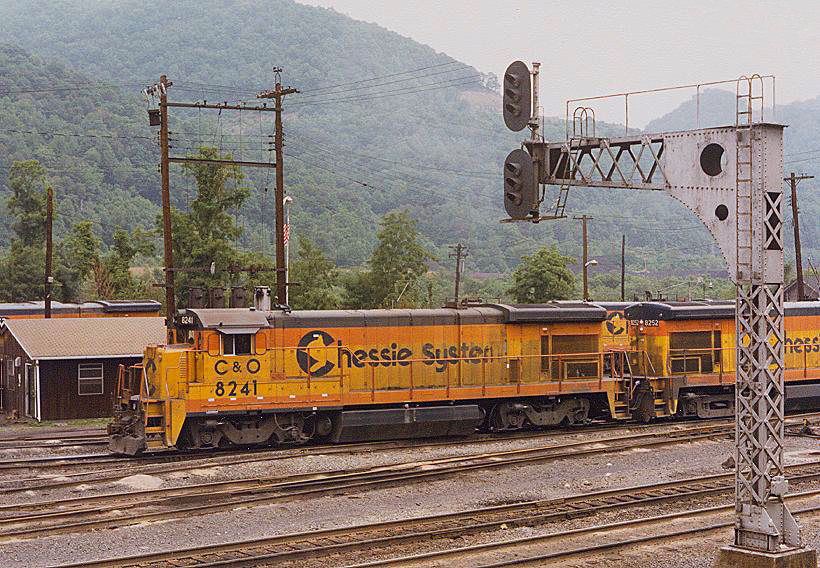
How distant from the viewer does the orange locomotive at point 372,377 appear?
924 inches

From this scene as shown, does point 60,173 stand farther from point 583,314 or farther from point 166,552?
point 166,552

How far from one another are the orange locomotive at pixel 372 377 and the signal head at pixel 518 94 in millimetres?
11143

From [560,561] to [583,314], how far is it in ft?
46.7

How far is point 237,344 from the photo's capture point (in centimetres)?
2394

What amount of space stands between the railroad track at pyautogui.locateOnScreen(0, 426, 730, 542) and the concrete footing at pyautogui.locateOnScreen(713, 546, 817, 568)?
8181 millimetres

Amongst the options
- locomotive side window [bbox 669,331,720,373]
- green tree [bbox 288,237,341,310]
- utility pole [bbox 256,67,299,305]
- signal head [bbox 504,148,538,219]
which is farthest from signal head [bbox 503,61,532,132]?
green tree [bbox 288,237,341,310]

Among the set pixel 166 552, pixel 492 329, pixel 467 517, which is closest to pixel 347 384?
pixel 492 329

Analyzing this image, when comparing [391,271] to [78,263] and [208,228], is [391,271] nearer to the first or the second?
[208,228]

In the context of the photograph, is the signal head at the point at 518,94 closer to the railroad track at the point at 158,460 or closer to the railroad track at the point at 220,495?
the railroad track at the point at 220,495

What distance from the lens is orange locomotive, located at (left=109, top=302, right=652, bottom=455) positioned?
2347cm

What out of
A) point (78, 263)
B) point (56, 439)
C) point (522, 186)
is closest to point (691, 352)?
point (522, 186)

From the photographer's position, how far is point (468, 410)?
2595 centimetres

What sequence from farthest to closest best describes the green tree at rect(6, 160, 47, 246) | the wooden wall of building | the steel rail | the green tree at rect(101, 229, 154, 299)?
1. the green tree at rect(6, 160, 47, 246)
2. the green tree at rect(101, 229, 154, 299)
3. the wooden wall of building
4. the steel rail

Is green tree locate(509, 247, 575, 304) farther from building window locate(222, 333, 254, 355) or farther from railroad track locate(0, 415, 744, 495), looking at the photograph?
building window locate(222, 333, 254, 355)
